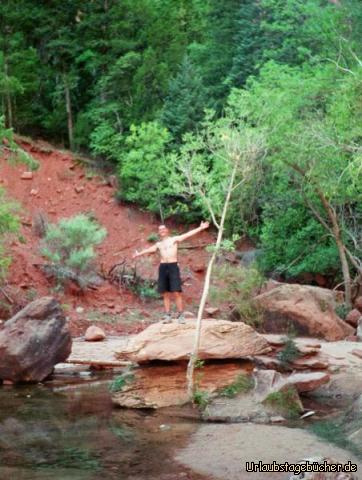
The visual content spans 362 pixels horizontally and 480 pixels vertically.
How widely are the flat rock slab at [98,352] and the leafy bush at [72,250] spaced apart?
4383 millimetres

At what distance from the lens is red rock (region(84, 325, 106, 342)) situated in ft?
68.6

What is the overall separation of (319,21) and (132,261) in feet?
41.3

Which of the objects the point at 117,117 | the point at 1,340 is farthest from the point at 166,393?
the point at 117,117

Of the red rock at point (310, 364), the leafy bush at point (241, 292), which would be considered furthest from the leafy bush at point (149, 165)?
the red rock at point (310, 364)

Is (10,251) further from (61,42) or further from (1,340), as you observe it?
(61,42)

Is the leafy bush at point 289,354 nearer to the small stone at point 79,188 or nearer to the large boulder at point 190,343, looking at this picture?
the large boulder at point 190,343

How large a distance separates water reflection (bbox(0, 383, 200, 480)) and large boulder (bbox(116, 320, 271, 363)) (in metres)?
1.25

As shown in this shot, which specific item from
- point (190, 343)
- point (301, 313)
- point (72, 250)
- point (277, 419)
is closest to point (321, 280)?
point (301, 313)

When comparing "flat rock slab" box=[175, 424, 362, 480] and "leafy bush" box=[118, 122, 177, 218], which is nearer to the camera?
"flat rock slab" box=[175, 424, 362, 480]

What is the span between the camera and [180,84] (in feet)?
107

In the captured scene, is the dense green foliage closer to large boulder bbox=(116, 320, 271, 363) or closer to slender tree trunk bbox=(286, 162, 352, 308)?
slender tree trunk bbox=(286, 162, 352, 308)

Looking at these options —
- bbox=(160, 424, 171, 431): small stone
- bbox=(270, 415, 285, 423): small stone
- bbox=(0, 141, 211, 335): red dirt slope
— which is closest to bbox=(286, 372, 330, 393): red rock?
bbox=(270, 415, 285, 423): small stone

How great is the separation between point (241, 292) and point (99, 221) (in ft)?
40.5

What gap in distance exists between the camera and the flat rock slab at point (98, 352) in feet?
57.3
